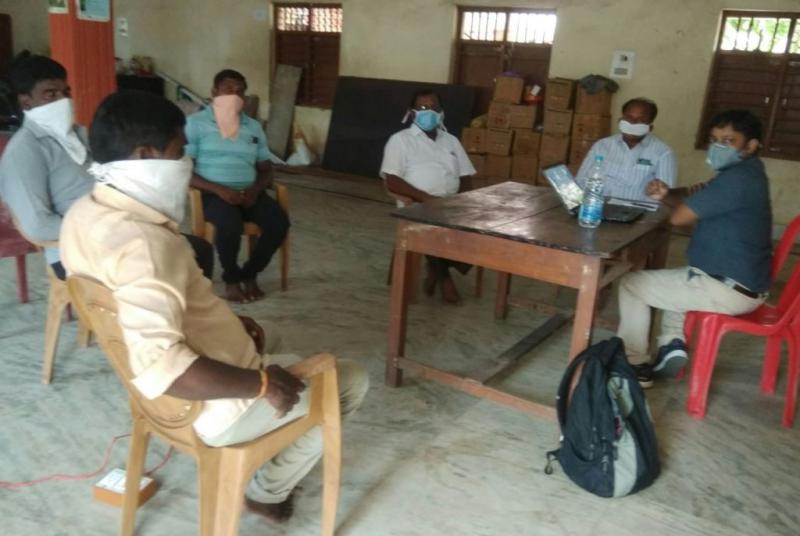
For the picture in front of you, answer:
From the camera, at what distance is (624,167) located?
3.65m

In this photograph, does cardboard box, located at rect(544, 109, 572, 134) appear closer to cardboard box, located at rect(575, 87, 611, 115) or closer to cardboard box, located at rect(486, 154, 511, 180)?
cardboard box, located at rect(575, 87, 611, 115)

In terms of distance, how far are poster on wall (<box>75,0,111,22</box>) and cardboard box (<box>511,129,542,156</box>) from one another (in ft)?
12.8

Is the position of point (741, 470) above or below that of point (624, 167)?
below

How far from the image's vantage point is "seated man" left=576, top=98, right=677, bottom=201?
3557 millimetres

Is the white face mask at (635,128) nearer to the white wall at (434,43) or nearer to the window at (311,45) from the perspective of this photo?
the white wall at (434,43)

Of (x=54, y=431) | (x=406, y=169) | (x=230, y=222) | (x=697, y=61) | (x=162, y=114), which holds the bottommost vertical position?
(x=54, y=431)

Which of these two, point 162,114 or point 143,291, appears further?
point 162,114

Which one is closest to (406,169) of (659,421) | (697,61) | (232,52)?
(659,421)

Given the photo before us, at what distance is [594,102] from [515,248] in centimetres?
446

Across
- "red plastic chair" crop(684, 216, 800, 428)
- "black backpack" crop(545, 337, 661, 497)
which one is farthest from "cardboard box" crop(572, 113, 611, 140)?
"black backpack" crop(545, 337, 661, 497)

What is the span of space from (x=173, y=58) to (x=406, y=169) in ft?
22.6

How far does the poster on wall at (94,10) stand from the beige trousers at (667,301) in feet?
11.7

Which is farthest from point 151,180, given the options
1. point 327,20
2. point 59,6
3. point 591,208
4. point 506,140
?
point 327,20

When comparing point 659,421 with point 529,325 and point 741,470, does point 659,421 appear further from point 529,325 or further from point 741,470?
point 529,325
